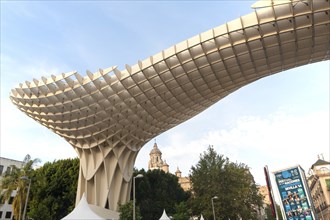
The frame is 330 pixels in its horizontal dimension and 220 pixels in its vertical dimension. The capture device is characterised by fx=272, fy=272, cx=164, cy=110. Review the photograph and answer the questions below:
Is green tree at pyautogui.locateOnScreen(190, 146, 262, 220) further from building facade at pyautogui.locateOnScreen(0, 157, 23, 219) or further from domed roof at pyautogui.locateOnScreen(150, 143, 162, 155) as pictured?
domed roof at pyautogui.locateOnScreen(150, 143, 162, 155)

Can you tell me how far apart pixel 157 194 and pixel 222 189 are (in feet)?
39.5

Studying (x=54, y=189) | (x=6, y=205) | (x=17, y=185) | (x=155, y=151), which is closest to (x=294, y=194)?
(x=54, y=189)

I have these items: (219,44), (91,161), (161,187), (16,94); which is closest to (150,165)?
(161,187)

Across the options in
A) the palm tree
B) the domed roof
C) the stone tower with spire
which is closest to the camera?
the palm tree

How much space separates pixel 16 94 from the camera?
1457 inches

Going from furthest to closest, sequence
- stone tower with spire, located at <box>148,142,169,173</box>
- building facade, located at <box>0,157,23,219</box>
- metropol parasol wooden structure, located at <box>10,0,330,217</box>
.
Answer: stone tower with spire, located at <box>148,142,169,173</box> < building facade, located at <box>0,157,23,219</box> < metropol parasol wooden structure, located at <box>10,0,330,217</box>

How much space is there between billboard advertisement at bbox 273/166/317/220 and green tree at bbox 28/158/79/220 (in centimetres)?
3086

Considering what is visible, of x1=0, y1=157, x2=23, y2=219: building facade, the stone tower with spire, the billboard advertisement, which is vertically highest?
the stone tower with spire

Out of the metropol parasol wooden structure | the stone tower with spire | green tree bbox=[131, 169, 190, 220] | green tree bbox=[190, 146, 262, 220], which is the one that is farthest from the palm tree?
the stone tower with spire

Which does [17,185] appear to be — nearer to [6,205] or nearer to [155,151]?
[6,205]

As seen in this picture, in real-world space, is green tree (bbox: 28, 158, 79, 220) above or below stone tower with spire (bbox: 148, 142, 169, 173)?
below

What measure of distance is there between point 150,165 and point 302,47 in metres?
121

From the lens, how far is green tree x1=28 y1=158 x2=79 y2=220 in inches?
1730

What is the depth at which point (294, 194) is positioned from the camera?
29.2 meters
